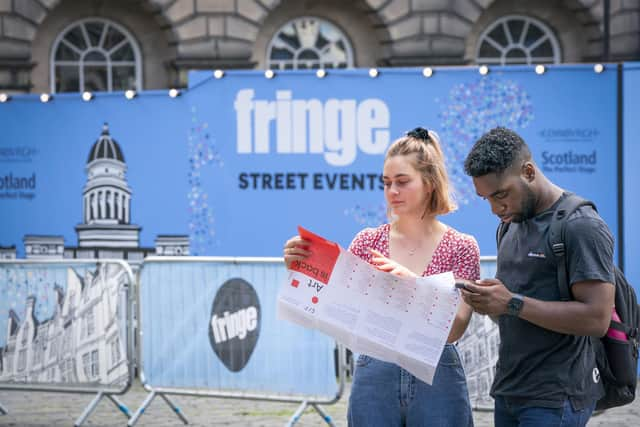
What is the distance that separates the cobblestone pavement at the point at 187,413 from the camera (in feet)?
24.6

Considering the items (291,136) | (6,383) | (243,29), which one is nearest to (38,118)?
(291,136)

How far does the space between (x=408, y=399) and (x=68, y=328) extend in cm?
468

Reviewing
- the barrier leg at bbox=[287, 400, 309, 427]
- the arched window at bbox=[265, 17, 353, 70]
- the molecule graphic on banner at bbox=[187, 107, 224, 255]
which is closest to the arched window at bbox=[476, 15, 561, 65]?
the arched window at bbox=[265, 17, 353, 70]

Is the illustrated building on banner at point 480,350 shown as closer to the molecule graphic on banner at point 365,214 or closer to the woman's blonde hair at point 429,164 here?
the molecule graphic on banner at point 365,214

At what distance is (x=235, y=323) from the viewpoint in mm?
7070

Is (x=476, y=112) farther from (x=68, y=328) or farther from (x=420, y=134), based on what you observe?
(x=420, y=134)

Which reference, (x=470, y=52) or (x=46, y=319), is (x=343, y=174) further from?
(x=470, y=52)

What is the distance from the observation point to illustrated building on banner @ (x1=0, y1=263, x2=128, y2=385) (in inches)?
289

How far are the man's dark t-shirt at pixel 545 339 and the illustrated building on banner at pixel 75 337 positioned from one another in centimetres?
455

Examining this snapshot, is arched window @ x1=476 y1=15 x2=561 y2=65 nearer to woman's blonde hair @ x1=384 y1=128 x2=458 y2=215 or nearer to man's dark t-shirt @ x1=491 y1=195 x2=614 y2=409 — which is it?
woman's blonde hair @ x1=384 y1=128 x2=458 y2=215

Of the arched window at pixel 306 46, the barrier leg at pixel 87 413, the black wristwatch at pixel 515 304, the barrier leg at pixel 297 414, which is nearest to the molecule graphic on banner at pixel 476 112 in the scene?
the barrier leg at pixel 297 414

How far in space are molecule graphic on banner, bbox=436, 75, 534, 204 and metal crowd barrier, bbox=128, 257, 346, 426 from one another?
306 centimetres

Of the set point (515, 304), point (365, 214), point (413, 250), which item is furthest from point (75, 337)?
point (515, 304)

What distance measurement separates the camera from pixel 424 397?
331 cm
